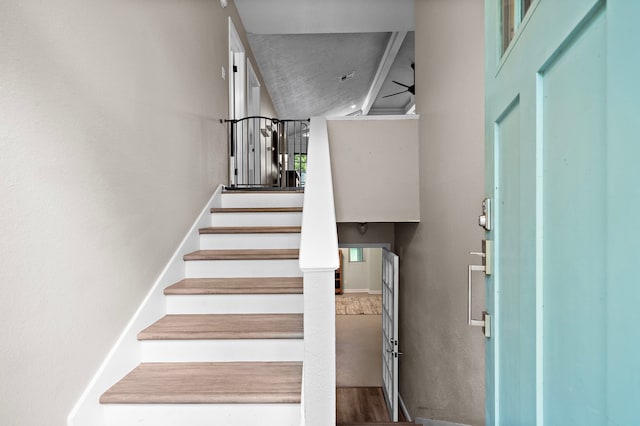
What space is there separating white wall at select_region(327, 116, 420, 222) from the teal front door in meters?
2.29

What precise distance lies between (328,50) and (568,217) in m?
5.57

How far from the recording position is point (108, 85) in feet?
4.98

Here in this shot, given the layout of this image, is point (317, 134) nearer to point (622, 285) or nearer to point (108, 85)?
point (108, 85)

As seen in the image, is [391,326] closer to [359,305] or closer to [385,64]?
[385,64]

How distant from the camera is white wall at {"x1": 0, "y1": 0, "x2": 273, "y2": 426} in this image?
3.41 ft

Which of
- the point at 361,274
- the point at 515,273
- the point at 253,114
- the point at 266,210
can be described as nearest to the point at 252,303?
the point at 266,210

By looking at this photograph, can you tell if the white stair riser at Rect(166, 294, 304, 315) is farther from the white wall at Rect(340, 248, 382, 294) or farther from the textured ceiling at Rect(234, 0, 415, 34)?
the white wall at Rect(340, 248, 382, 294)

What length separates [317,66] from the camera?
6.11 m

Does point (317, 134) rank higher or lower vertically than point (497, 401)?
higher

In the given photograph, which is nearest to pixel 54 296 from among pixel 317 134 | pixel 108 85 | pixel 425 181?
pixel 108 85

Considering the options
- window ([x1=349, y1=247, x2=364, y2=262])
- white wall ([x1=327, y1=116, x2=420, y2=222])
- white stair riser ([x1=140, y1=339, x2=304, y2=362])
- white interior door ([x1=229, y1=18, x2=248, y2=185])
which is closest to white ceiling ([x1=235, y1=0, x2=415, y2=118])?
white interior door ([x1=229, y1=18, x2=248, y2=185])

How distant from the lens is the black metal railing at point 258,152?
4.02 meters

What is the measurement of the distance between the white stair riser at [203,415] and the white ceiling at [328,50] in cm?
384

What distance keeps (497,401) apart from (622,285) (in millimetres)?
672
